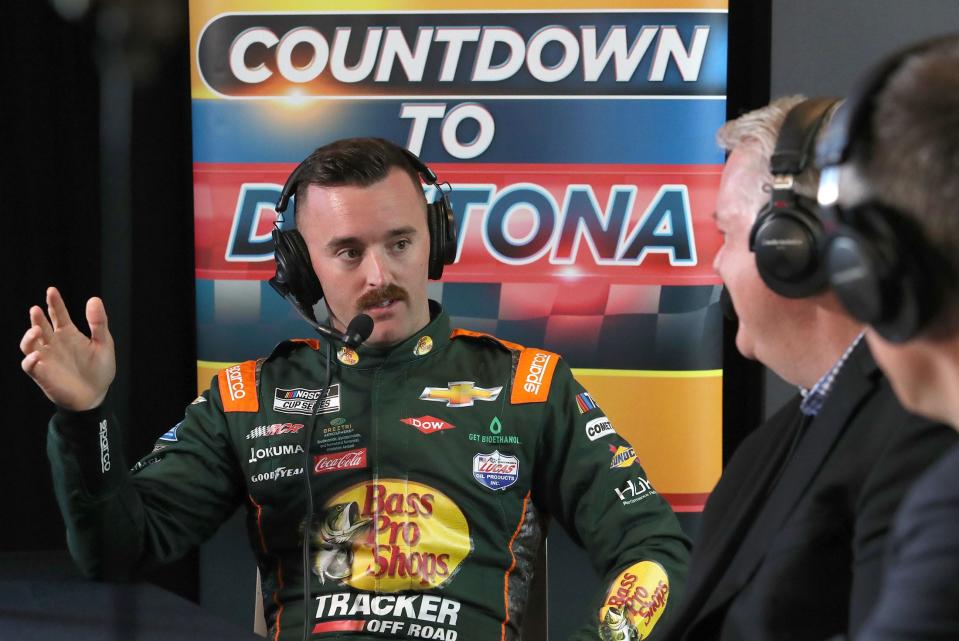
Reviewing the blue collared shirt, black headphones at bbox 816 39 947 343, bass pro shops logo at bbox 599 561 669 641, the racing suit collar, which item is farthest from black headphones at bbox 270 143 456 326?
black headphones at bbox 816 39 947 343

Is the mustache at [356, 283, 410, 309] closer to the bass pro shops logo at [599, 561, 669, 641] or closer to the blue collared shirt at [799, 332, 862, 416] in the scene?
the bass pro shops logo at [599, 561, 669, 641]

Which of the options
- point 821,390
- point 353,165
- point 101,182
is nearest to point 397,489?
point 353,165

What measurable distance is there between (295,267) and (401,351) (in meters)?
0.23

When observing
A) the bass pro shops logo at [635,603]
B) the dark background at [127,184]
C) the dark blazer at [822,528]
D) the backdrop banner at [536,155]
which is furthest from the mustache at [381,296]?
the dark background at [127,184]

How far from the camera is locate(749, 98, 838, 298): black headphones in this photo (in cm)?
104

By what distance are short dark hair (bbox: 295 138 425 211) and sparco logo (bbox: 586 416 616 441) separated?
51 cm

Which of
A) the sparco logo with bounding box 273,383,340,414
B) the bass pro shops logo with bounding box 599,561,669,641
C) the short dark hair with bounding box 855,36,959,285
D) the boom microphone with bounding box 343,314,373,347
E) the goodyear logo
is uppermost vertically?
the goodyear logo

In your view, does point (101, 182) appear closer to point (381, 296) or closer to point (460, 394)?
point (381, 296)

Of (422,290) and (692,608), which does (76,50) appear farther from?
(692,608)

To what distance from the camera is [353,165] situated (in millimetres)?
1859

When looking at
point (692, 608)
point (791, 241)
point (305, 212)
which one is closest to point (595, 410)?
point (305, 212)

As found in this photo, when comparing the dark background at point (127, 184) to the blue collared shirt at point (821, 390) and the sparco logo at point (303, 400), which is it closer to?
the sparco logo at point (303, 400)

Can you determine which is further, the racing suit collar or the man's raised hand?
the racing suit collar

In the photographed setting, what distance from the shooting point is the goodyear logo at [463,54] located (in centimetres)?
249
